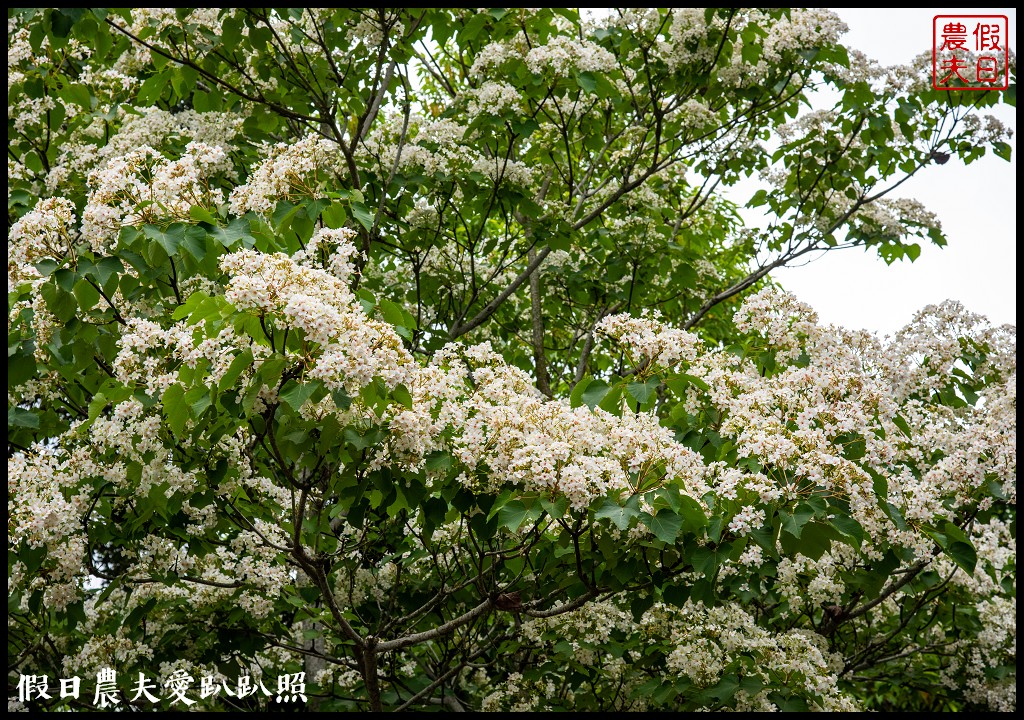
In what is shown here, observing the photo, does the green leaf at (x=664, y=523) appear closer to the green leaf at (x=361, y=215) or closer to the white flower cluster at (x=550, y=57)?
the green leaf at (x=361, y=215)

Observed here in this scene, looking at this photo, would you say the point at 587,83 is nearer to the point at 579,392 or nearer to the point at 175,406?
the point at 579,392

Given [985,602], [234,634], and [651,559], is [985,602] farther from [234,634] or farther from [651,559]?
[234,634]

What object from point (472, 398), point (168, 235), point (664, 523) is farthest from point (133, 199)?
point (664, 523)

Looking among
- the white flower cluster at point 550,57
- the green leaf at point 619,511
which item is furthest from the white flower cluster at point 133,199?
the white flower cluster at point 550,57

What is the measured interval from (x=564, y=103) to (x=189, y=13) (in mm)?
3030

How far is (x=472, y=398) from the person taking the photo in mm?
3896

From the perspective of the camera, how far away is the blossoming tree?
136 inches

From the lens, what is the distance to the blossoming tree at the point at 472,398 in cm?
345

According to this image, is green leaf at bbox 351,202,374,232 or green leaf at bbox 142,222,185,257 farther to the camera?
green leaf at bbox 351,202,374,232

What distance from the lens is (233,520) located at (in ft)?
14.7

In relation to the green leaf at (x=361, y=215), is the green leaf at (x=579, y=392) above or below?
below

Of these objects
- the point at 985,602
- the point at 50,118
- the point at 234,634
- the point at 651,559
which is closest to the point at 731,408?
the point at 651,559

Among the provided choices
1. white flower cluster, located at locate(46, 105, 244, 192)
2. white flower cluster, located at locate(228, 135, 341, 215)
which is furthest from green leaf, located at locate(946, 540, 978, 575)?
white flower cluster, located at locate(46, 105, 244, 192)

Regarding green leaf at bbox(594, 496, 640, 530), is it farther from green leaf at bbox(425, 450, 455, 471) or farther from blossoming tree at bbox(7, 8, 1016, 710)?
green leaf at bbox(425, 450, 455, 471)
